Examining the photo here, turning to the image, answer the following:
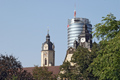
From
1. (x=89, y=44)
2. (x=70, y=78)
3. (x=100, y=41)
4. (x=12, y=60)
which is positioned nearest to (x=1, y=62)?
(x=12, y=60)

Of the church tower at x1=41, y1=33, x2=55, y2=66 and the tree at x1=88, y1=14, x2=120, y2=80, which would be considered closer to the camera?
the tree at x1=88, y1=14, x2=120, y2=80

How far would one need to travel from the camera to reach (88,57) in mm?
56719

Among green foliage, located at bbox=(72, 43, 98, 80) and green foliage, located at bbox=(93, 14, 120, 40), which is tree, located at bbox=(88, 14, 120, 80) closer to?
green foliage, located at bbox=(93, 14, 120, 40)

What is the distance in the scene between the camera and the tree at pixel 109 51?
27.2 m

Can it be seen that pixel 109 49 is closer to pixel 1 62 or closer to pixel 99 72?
pixel 99 72

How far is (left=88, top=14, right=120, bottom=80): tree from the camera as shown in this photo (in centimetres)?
2719

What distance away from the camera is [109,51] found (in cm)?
2778

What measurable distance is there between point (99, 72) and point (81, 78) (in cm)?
2786

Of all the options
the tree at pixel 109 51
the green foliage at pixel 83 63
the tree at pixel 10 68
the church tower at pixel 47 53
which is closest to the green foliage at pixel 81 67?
the green foliage at pixel 83 63

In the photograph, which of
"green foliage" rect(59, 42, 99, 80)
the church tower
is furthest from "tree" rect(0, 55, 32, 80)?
the church tower

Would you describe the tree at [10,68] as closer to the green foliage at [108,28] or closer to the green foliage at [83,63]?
the green foliage at [83,63]

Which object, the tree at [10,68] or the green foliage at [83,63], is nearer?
the tree at [10,68]

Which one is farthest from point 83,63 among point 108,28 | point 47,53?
point 47,53

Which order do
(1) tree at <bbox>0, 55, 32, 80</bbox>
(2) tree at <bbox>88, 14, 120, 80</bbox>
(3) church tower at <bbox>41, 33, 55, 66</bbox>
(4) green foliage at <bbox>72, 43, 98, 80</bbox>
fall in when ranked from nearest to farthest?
(2) tree at <bbox>88, 14, 120, 80</bbox> → (1) tree at <bbox>0, 55, 32, 80</bbox> → (4) green foliage at <bbox>72, 43, 98, 80</bbox> → (3) church tower at <bbox>41, 33, 55, 66</bbox>
